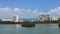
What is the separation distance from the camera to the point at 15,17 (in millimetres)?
103062

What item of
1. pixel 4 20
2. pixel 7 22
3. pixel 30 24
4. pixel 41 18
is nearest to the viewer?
pixel 30 24

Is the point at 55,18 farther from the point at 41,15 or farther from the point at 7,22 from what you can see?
the point at 7,22

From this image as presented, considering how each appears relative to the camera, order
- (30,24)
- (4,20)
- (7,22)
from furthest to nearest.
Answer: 1. (4,20)
2. (7,22)
3. (30,24)

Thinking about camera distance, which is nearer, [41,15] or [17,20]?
[17,20]

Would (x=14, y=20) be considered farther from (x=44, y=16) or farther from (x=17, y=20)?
(x=44, y=16)

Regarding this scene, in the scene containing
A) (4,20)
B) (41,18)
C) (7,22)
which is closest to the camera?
(7,22)

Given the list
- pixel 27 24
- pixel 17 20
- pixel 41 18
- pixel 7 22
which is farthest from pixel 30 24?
pixel 41 18

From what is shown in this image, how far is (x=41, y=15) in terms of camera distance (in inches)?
4606

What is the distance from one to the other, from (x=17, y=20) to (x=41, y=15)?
20.5 metres

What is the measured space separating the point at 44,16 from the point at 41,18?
3789mm

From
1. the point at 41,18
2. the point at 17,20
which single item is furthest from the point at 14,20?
the point at 41,18

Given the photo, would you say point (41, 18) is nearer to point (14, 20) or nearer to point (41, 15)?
point (41, 15)

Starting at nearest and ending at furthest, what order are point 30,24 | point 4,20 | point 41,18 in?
point 30,24 → point 4,20 → point 41,18

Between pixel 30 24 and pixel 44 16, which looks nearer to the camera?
pixel 30 24
